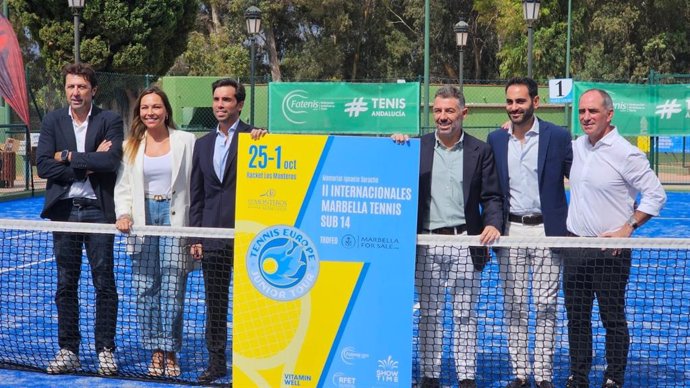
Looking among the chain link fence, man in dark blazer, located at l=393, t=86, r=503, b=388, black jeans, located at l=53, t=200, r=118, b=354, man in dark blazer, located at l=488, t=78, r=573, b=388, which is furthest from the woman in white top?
the chain link fence

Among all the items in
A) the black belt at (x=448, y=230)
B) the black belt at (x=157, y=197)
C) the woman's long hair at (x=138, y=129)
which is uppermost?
the woman's long hair at (x=138, y=129)

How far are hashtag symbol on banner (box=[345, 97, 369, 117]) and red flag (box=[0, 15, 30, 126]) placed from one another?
23.9 ft

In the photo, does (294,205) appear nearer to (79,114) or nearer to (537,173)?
(537,173)

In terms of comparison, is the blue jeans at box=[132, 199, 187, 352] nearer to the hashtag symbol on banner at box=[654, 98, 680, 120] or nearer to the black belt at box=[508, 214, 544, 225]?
the black belt at box=[508, 214, 544, 225]

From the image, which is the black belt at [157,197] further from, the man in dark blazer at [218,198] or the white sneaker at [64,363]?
the white sneaker at [64,363]

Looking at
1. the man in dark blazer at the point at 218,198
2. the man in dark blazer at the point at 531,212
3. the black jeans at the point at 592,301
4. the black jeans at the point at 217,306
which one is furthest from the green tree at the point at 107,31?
the black jeans at the point at 592,301

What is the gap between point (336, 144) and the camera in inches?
203

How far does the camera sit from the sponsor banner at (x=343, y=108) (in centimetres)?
2067

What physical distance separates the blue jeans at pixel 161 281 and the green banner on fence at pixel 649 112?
49.9ft

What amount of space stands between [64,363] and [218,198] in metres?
1.58

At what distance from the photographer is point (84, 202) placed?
6180 mm

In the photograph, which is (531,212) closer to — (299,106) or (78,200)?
(78,200)

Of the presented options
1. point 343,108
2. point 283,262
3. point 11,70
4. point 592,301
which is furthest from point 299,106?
point 283,262

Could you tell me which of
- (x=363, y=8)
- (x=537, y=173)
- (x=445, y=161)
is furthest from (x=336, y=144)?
(x=363, y=8)
